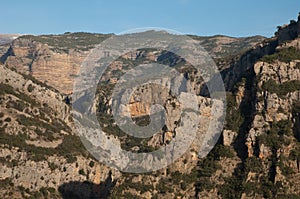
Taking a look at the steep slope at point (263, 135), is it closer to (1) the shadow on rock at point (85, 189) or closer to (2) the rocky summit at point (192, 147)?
(2) the rocky summit at point (192, 147)

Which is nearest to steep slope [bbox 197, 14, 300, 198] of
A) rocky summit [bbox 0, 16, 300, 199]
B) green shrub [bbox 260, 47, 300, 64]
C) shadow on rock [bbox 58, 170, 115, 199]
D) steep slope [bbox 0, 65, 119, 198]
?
green shrub [bbox 260, 47, 300, 64]

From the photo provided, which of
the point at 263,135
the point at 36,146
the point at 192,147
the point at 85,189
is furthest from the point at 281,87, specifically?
the point at 36,146

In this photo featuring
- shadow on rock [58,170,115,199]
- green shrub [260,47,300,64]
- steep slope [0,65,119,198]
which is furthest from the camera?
shadow on rock [58,170,115,199]

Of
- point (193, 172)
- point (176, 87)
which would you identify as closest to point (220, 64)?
point (176, 87)

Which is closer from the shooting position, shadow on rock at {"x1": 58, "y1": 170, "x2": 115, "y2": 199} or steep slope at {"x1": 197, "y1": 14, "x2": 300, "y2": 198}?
steep slope at {"x1": 197, "y1": 14, "x2": 300, "y2": 198}

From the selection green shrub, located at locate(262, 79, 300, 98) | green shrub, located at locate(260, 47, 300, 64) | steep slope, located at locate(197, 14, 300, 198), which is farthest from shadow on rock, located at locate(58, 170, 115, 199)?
green shrub, located at locate(260, 47, 300, 64)

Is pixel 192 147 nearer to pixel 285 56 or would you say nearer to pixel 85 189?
pixel 285 56

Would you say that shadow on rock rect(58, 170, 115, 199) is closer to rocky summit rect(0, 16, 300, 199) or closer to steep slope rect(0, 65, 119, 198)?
rocky summit rect(0, 16, 300, 199)

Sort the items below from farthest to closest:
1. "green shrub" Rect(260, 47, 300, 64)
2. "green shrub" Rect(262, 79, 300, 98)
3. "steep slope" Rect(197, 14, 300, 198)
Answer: "green shrub" Rect(260, 47, 300, 64) < "green shrub" Rect(262, 79, 300, 98) < "steep slope" Rect(197, 14, 300, 198)

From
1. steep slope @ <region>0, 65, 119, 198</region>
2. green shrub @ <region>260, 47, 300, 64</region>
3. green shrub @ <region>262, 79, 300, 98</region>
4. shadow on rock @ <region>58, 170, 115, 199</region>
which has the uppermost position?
green shrub @ <region>260, 47, 300, 64</region>

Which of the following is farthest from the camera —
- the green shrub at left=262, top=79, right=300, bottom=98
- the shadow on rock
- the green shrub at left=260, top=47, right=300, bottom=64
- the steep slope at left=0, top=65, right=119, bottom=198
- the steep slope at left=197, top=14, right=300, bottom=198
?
the shadow on rock

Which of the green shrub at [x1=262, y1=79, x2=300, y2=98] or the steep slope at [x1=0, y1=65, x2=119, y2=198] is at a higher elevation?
the green shrub at [x1=262, y1=79, x2=300, y2=98]

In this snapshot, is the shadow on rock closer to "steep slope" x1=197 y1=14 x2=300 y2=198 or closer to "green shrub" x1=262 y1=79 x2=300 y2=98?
"steep slope" x1=197 y1=14 x2=300 y2=198
